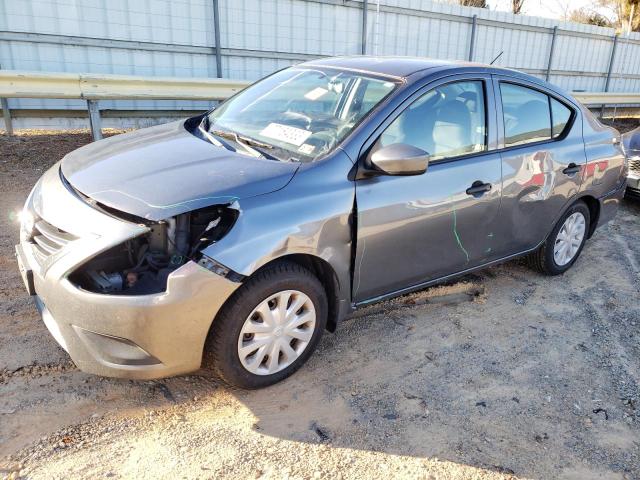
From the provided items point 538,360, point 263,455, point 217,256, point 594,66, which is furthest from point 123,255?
point 594,66

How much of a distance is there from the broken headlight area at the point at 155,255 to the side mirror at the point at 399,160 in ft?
2.84

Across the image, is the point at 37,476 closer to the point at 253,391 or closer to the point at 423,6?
the point at 253,391

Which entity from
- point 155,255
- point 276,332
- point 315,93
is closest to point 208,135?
point 315,93

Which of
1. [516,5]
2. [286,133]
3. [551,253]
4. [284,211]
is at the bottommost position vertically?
[551,253]

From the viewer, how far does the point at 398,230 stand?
3156 millimetres

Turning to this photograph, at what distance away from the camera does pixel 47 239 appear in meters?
2.76

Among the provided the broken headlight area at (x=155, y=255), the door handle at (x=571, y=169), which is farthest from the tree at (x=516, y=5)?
the broken headlight area at (x=155, y=255)

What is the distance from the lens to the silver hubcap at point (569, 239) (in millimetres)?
4535

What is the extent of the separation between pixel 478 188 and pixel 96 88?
5.09 m

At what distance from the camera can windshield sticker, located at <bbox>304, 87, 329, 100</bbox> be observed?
11.7 ft

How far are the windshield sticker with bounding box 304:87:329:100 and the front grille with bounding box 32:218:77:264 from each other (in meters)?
1.77

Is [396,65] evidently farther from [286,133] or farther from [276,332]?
[276,332]

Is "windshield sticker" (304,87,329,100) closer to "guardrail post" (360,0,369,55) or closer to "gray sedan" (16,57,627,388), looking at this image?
"gray sedan" (16,57,627,388)

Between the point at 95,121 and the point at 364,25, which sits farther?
the point at 364,25
